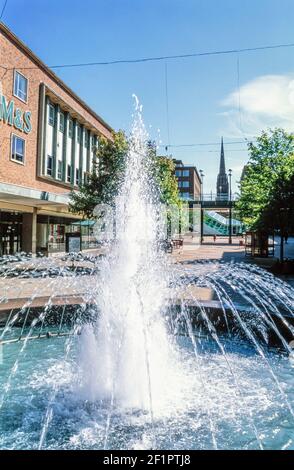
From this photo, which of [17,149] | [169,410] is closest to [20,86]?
A: [17,149]

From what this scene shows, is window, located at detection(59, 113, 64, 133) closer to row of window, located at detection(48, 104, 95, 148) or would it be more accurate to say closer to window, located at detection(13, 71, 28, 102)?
row of window, located at detection(48, 104, 95, 148)

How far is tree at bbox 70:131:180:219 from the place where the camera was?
23.8 metres

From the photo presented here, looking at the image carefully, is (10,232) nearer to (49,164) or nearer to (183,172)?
(49,164)

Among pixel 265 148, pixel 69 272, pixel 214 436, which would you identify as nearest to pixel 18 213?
pixel 69 272

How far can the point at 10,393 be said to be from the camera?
17.5 ft

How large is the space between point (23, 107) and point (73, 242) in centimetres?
964

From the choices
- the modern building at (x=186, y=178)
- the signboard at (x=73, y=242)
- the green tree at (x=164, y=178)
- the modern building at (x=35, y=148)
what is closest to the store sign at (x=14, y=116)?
the modern building at (x=35, y=148)

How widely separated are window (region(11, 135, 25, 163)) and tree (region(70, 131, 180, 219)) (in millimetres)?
3912

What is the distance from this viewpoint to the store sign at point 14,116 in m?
21.9

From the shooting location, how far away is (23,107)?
965 inches

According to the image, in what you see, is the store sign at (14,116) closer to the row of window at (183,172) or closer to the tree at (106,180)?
the tree at (106,180)

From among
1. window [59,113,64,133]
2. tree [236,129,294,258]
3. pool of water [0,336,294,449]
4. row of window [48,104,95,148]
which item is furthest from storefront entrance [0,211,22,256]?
pool of water [0,336,294,449]

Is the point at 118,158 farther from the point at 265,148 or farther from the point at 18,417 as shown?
the point at 18,417

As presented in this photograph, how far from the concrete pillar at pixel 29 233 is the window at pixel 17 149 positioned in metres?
4.44
